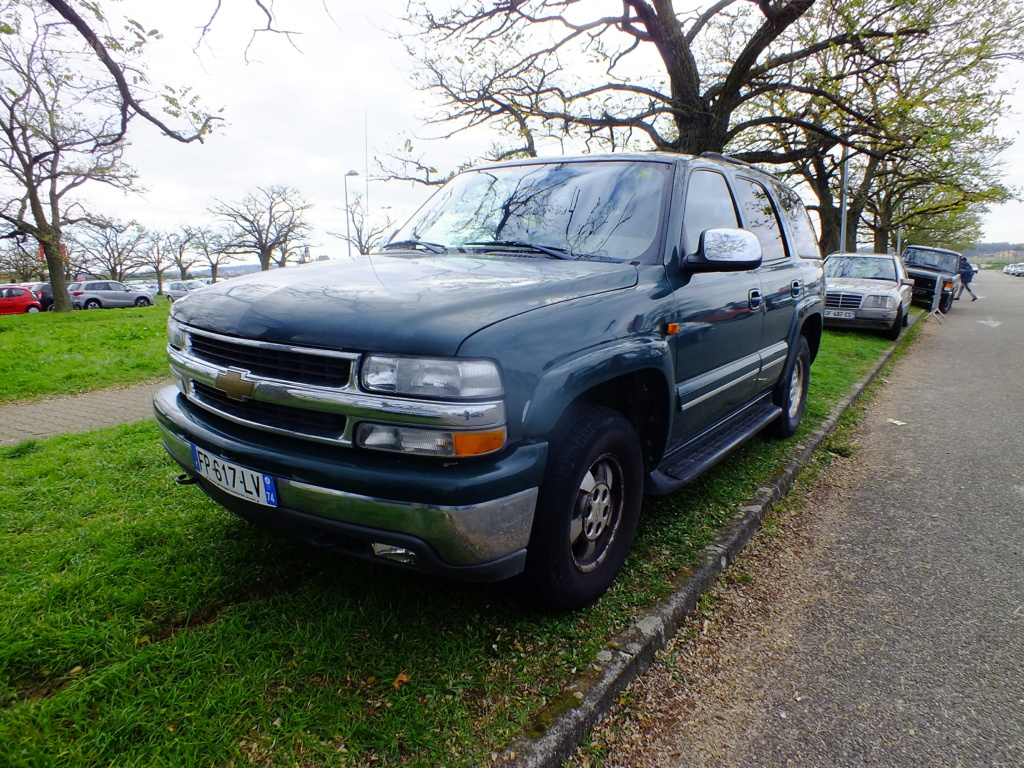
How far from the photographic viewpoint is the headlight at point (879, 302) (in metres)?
11.1

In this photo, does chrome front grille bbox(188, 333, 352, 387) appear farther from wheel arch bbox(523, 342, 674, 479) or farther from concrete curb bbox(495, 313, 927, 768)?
concrete curb bbox(495, 313, 927, 768)

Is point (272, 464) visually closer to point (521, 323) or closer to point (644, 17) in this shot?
point (521, 323)

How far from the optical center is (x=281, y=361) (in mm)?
2031

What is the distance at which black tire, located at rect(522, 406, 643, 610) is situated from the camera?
2074 millimetres

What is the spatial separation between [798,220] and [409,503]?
4377mm

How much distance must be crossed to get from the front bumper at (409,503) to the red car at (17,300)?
31484 mm

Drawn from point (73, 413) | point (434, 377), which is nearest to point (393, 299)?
point (434, 377)

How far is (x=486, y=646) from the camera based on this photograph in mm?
2209

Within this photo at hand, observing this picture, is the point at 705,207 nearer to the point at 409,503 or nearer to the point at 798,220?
the point at 798,220

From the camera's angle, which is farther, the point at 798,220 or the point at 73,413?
the point at 73,413

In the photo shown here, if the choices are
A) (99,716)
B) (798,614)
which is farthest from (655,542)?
(99,716)

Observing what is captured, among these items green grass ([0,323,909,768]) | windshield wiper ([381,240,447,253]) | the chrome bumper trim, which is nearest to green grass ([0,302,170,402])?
green grass ([0,323,909,768])

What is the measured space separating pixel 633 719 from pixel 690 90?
1062cm

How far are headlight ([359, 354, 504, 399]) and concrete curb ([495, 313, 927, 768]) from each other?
3.33ft
